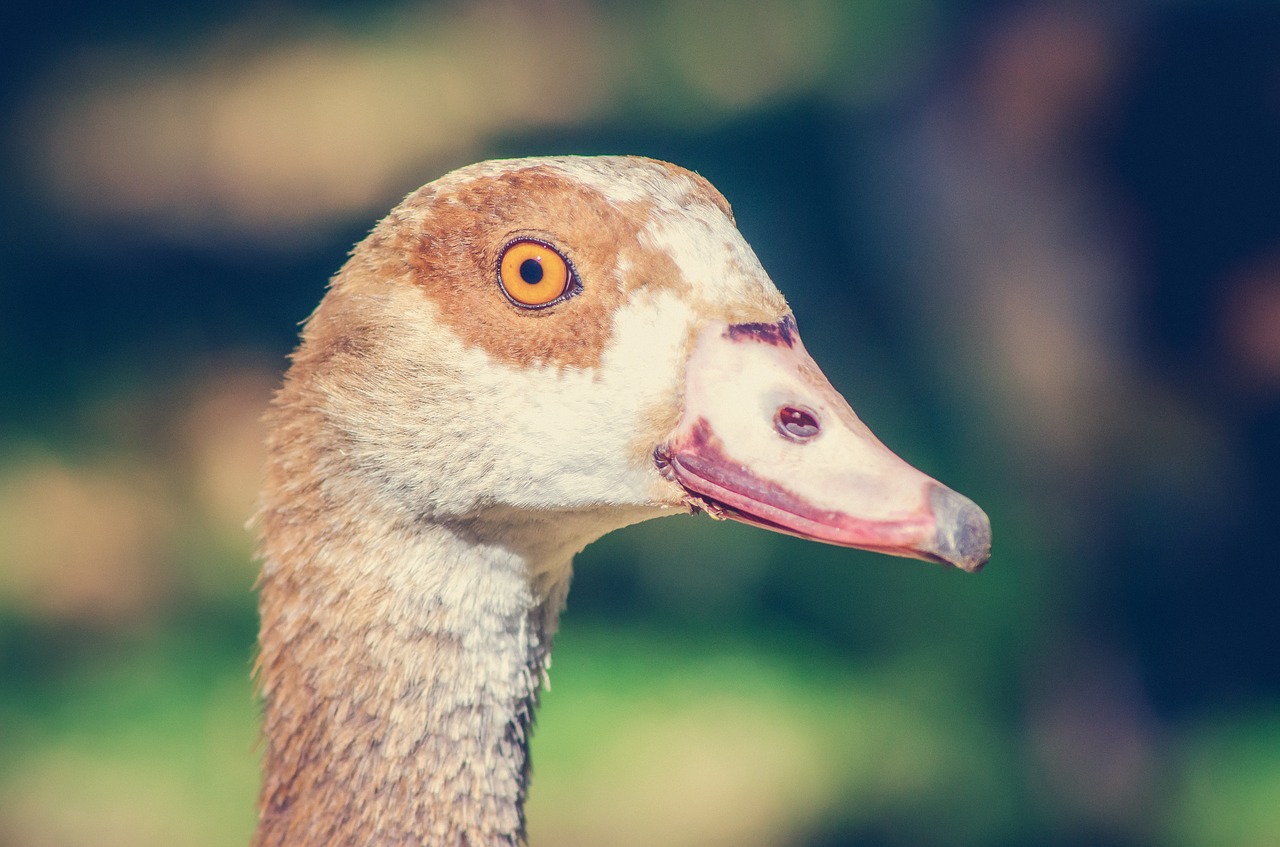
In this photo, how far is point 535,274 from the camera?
1.71 m

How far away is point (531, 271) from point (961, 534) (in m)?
0.71

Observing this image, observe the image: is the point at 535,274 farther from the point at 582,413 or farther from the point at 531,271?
the point at 582,413

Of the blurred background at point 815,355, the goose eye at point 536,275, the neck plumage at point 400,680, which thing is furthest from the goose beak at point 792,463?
the blurred background at point 815,355

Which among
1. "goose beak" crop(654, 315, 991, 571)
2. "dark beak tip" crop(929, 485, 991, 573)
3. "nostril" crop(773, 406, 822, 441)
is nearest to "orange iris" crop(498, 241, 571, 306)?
"goose beak" crop(654, 315, 991, 571)

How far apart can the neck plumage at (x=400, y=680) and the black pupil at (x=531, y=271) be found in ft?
1.34

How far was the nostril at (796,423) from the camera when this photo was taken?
61.8 inches

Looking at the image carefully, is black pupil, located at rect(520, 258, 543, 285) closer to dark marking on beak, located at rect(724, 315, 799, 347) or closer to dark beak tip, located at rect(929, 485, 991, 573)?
dark marking on beak, located at rect(724, 315, 799, 347)

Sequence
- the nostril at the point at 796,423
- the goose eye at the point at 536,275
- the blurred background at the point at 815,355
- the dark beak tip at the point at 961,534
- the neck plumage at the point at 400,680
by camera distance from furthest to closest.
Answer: the blurred background at the point at 815,355 < the neck plumage at the point at 400,680 < the goose eye at the point at 536,275 < the nostril at the point at 796,423 < the dark beak tip at the point at 961,534

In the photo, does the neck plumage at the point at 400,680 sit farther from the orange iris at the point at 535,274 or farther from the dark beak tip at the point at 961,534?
the dark beak tip at the point at 961,534

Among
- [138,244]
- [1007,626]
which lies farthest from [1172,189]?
[138,244]

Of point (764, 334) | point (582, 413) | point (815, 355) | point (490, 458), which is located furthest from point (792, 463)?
point (815, 355)

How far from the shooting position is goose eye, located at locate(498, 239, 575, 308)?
1707mm

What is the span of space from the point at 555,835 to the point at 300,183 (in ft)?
12.1

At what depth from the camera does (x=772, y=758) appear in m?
4.59
